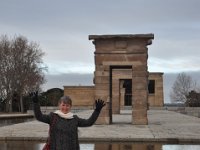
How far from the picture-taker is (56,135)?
21.5 ft

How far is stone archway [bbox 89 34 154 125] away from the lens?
22672 mm

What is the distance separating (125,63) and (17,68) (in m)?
35.9

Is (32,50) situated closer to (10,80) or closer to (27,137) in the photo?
(10,80)

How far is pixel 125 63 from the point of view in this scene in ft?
74.7

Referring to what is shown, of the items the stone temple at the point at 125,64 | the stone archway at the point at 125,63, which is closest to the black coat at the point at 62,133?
the stone temple at the point at 125,64

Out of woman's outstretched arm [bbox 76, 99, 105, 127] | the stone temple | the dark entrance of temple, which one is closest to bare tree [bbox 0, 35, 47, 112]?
the dark entrance of temple

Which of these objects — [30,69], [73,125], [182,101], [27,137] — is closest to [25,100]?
[30,69]

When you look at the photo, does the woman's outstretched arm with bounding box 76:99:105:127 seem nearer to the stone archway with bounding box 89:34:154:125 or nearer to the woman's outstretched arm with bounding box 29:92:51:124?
the woman's outstretched arm with bounding box 29:92:51:124

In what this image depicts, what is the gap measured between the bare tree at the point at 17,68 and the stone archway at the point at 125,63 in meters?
34.1

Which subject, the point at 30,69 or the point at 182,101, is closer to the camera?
the point at 30,69

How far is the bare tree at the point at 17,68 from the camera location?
56.7 metres

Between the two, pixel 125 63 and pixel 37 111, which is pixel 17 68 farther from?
pixel 37 111

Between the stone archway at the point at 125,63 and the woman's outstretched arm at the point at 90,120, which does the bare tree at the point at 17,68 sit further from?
the woman's outstretched arm at the point at 90,120

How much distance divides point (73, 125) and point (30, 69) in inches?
2050
